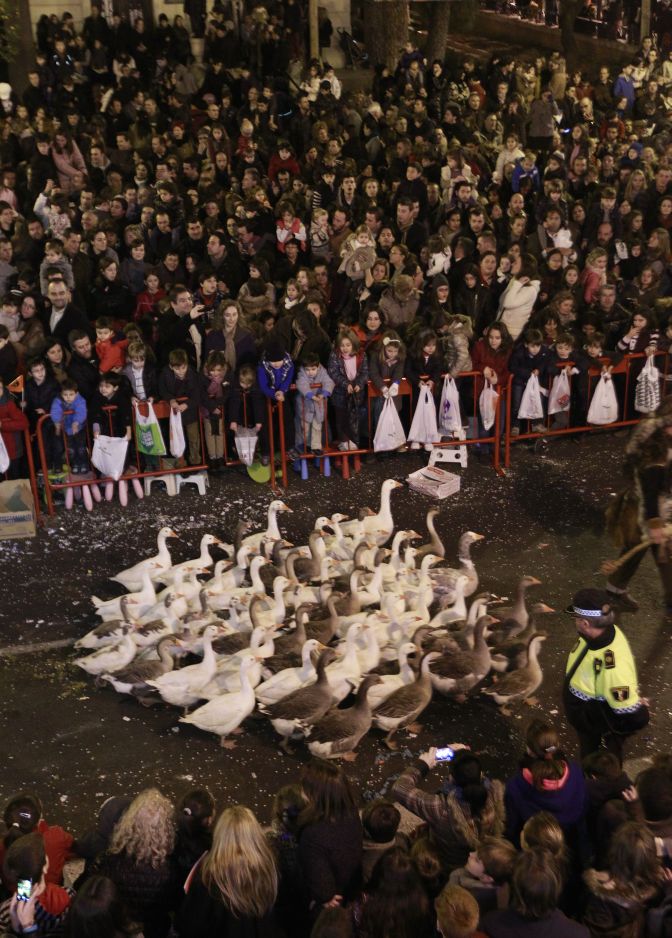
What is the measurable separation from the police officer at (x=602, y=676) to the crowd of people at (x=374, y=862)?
861mm

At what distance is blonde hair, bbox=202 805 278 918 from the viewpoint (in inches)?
215

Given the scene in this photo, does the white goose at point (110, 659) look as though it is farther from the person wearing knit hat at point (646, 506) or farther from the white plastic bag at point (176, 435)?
the person wearing knit hat at point (646, 506)

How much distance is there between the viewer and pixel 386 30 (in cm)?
2502

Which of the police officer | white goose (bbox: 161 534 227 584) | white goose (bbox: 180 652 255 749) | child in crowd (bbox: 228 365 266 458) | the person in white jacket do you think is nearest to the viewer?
the police officer

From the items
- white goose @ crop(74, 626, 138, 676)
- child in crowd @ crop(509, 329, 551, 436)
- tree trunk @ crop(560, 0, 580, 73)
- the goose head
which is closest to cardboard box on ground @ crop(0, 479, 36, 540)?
the goose head

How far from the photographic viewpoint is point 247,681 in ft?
27.7

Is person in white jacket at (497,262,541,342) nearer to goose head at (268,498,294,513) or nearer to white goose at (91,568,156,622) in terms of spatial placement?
goose head at (268,498,294,513)

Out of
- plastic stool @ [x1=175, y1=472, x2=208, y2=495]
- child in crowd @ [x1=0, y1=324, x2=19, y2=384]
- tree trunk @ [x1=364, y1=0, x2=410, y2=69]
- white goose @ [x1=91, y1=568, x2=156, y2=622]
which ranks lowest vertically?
white goose @ [x1=91, y1=568, x2=156, y2=622]

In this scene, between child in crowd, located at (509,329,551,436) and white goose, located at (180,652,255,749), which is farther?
child in crowd, located at (509,329,551,436)

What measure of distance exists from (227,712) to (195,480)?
4.24 meters

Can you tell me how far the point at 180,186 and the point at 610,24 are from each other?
673 inches

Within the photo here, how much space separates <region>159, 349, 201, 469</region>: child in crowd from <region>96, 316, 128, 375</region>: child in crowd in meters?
0.51

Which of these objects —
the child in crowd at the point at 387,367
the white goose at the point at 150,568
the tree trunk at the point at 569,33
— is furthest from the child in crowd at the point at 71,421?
the tree trunk at the point at 569,33

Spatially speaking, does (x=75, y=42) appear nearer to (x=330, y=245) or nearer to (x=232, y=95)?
(x=232, y=95)
